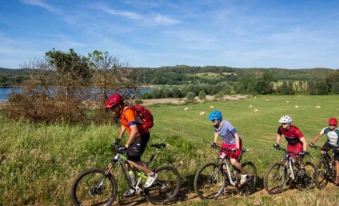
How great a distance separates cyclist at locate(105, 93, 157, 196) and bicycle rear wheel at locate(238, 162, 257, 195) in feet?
8.02

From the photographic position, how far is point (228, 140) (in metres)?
8.13

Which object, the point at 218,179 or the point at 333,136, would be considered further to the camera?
the point at 333,136

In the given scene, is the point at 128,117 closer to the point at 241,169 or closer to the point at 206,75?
the point at 241,169

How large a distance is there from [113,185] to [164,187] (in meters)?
1.13

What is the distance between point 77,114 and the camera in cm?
1730

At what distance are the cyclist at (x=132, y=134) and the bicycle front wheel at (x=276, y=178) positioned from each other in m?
3.19

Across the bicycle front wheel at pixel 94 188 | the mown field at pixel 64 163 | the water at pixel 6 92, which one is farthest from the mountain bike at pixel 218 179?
the water at pixel 6 92

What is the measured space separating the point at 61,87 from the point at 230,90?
100529 millimetres

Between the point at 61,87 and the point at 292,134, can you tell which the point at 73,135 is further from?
the point at 61,87

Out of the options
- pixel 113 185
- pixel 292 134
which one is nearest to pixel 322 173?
pixel 292 134

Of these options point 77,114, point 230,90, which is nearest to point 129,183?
point 77,114

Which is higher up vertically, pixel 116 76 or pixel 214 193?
pixel 116 76

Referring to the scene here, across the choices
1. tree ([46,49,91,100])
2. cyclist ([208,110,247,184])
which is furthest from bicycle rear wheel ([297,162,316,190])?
tree ([46,49,91,100])

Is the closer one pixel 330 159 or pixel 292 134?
pixel 292 134
